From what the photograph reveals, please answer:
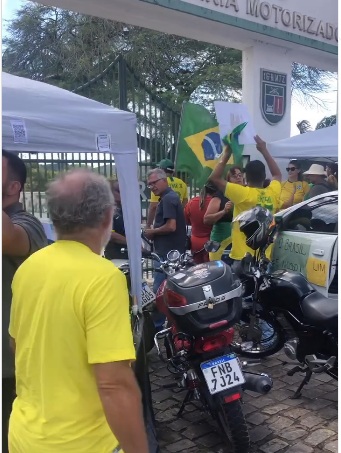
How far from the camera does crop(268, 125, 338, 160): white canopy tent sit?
22.3 feet

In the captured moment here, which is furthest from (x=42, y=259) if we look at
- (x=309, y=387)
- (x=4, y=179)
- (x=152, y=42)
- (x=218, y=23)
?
(x=152, y=42)

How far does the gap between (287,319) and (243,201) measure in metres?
1.15

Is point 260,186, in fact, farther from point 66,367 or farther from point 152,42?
point 152,42

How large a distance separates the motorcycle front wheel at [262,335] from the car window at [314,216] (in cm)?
151

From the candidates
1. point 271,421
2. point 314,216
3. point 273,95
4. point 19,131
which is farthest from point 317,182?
point 19,131

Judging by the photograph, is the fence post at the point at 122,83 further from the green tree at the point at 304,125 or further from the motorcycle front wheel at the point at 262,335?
the green tree at the point at 304,125

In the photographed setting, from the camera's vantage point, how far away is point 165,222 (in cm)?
526

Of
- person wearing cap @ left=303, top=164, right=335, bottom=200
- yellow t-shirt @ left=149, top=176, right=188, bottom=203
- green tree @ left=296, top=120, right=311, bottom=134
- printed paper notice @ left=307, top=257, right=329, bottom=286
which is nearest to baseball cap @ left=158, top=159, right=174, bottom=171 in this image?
yellow t-shirt @ left=149, top=176, right=188, bottom=203

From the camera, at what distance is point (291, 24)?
27.0 ft

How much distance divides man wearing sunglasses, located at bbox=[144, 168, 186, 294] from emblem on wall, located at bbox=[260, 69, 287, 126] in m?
3.56

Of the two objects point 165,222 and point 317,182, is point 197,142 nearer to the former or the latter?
point 165,222

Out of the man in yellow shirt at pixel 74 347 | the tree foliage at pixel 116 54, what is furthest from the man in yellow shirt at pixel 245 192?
the tree foliage at pixel 116 54

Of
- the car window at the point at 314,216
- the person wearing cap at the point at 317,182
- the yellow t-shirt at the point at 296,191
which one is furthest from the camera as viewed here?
the yellow t-shirt at the point at 296,191

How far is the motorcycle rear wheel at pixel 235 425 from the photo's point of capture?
296 centimetres
